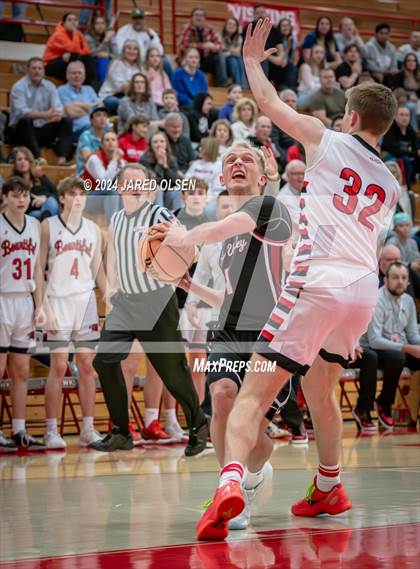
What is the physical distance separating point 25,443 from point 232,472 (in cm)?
514

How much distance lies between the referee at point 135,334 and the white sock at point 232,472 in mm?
3814

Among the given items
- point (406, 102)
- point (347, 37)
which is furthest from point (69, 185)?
point (347, 37)

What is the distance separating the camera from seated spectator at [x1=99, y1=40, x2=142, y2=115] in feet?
45.5

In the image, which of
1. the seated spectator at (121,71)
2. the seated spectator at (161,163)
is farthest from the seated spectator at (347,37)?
the seated spectator at (161,163)

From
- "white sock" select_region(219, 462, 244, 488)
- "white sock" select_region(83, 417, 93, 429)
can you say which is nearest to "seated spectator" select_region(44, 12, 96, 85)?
"white sock" select_region(83, 417, 93, 429)

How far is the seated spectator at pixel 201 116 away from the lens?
14031 millimetres

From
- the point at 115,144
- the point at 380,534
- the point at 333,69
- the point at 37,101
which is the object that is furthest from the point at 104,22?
the point at 380,534

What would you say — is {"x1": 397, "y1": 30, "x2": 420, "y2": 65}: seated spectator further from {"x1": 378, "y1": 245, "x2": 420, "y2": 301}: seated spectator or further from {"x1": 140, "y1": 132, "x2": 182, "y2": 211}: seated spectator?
{"x1": 140, "y1": 132, "x2": 182, "y2": 211}: seated spectator

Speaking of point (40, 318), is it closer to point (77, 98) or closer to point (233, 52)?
point (77, 98)

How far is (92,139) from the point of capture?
11.4 metres

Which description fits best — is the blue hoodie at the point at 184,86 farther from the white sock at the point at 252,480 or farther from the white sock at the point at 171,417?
the white sock at the point at 252,480

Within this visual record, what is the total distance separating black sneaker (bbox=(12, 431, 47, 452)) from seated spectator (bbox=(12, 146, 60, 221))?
256 centimetres

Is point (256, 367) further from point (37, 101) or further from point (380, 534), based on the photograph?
Answer: point (37, 101)

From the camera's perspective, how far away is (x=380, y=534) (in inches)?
174
